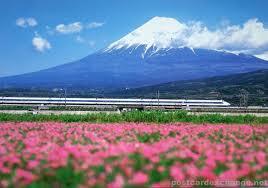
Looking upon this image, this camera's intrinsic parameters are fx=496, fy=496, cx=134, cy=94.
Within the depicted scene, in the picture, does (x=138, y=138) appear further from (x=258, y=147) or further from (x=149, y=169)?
(x=149, y=169)

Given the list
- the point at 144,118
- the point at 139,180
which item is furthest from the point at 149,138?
the point at 144,118

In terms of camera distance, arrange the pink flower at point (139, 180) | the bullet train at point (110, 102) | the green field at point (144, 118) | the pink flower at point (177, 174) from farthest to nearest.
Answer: the bullet train at point (110, 102) < the green field at point (144, 118) < the pink flower at point (177, 174) < the pink flower at point (139, 180)

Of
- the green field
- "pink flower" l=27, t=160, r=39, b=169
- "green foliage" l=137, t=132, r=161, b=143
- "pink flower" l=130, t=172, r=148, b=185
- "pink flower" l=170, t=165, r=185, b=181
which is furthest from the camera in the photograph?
the green field

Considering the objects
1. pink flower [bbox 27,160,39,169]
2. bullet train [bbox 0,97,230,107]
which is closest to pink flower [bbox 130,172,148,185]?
pink flower [bbox 27,160,39,169]

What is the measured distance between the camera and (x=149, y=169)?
17.5ft

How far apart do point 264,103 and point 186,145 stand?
3838 centimetres

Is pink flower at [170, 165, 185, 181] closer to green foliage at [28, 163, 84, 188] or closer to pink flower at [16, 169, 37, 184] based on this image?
green foliage at [28, 163, 84, 188]

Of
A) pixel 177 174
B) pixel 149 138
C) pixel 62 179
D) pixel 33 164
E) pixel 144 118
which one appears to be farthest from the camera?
pixel 144 118

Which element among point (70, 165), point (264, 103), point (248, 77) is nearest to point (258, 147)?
point (70, 165)

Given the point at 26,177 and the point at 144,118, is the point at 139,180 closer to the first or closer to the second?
the point at 26,177

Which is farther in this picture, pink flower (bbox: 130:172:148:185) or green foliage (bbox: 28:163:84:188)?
green foliage (bbox: 28:163:84:188)

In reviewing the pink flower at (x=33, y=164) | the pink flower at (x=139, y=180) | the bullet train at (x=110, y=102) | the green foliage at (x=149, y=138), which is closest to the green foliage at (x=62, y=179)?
the pink flower at (x=33, y=164)

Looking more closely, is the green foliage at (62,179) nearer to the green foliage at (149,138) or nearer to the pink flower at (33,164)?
the pink flower at (33,164)

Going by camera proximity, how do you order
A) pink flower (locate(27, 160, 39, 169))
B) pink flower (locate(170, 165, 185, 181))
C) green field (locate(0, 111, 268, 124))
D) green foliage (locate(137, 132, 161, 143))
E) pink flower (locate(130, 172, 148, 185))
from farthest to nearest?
1. green field (locate(0, 111, 268, 124))
2. green foliage (locate(137, 132, 161, 143))
3. pink flower (locate(27, 160, 39, 169))
4. pink flower (locate(170, 165, 185, 181))
5. pink flower (locate(130, 172, 148, 185))
